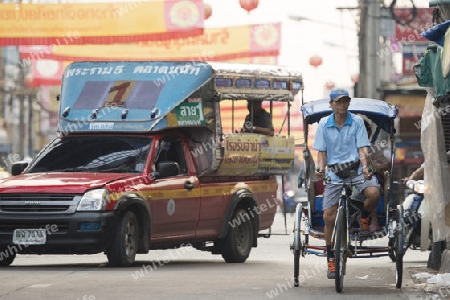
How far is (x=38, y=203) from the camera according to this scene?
16500mm

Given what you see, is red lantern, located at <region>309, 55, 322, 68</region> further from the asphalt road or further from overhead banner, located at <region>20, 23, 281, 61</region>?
the asphalt road

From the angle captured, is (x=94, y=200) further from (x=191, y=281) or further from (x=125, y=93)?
(x=191, y=281)

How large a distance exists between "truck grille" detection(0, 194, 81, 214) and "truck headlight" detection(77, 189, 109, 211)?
0.08m

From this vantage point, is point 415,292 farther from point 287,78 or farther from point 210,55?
point 210,55

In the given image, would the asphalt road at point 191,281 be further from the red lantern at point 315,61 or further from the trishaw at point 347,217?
the red lantern at point 315,61

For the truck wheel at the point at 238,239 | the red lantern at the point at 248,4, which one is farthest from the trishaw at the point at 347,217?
the red lantern at the point at 248,4

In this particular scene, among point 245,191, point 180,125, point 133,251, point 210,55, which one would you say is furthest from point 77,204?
point 210,55

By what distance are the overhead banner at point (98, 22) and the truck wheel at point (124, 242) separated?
18178mm

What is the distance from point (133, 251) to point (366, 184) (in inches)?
171

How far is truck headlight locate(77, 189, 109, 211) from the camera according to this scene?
1634 cm

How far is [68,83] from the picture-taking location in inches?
730

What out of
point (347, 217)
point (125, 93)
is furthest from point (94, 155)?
point (347, 217)

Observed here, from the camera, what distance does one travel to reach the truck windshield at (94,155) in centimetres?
1747

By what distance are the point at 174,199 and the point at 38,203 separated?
2.09 meters
